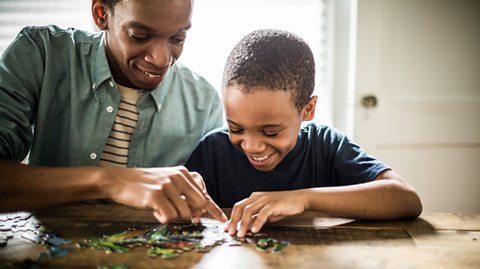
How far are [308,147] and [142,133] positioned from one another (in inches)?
25.3

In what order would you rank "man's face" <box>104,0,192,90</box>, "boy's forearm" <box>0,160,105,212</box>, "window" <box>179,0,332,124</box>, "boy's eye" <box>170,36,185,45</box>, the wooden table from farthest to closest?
"window" <box>179,0,332,124</box> → "boy's eye" <box>170,36,185,45</box> → "man's face" <box>104,0,192,90</box> → "boy's forearm" <box>0,160,105,212</box> → the wooden table

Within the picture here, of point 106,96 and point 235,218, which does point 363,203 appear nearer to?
point 235,218

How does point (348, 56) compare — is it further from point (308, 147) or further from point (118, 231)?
point (118, 231)

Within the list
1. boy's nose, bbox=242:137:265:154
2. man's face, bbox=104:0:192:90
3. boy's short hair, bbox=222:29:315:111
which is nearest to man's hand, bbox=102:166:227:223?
boy's nose, bbox=242:137:265:154

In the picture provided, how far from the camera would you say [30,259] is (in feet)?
3.66

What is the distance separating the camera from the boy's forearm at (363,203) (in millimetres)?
1427

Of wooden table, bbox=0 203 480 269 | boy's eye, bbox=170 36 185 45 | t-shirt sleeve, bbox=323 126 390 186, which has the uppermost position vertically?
boy's eye, bbox=170 36 185 45

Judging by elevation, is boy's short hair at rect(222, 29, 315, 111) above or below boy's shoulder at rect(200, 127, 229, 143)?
above

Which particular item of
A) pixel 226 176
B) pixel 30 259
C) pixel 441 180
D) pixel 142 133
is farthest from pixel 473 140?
pixel 30 259

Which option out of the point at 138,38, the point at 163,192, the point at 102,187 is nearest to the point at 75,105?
the point at 138,38

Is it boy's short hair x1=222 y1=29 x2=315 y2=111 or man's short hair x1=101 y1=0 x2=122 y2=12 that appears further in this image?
man's short hair x1=101 y1=0 x2=122 y2=12

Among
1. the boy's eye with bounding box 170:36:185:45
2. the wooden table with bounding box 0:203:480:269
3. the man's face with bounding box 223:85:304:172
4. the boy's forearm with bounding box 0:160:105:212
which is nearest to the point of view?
the wooden table with bounding box 0:203:480:269

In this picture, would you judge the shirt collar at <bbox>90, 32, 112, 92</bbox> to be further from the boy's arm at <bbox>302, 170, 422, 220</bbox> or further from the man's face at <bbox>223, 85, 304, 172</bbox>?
the boy's arm at <bbox>302, 170, 422, 220</bbox>

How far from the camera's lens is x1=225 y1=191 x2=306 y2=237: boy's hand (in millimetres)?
1297
